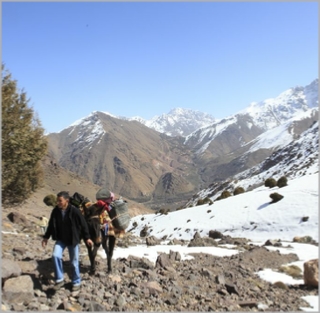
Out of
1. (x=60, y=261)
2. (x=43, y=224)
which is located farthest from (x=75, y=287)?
(x=43, y=224)

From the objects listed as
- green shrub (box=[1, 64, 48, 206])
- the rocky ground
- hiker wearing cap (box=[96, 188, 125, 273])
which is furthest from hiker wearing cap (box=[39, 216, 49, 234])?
hiker wearing cap (box=[96, 188, 125, 273])

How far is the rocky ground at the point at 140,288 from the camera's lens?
6.88 meters

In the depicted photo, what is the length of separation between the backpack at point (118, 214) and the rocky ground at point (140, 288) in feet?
4.61

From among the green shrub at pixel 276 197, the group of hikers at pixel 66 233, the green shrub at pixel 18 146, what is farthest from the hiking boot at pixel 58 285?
the green shrub at pixel 276 197

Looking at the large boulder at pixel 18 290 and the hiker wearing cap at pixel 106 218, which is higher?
the hiker wearing cap at pixel 106 218

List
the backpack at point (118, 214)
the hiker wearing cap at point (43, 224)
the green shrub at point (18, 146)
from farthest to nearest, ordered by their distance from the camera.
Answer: the hiker wearing cap at point (43, 224)
the green shrub at point (18, 146)
the backpack at point (118, 214)

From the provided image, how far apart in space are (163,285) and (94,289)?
2.19 m

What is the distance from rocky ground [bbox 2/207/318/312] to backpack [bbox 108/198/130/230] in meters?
1.41

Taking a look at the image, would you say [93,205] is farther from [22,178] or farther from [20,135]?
[22,178]

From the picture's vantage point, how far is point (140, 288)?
8492 millimetres

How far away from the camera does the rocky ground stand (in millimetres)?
6883

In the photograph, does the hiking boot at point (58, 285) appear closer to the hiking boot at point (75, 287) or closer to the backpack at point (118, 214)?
the hiking boot at point (75, 287)

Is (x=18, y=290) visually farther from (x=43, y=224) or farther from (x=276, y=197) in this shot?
(x=276, y=197)

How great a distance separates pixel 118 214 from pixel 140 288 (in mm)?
2116
